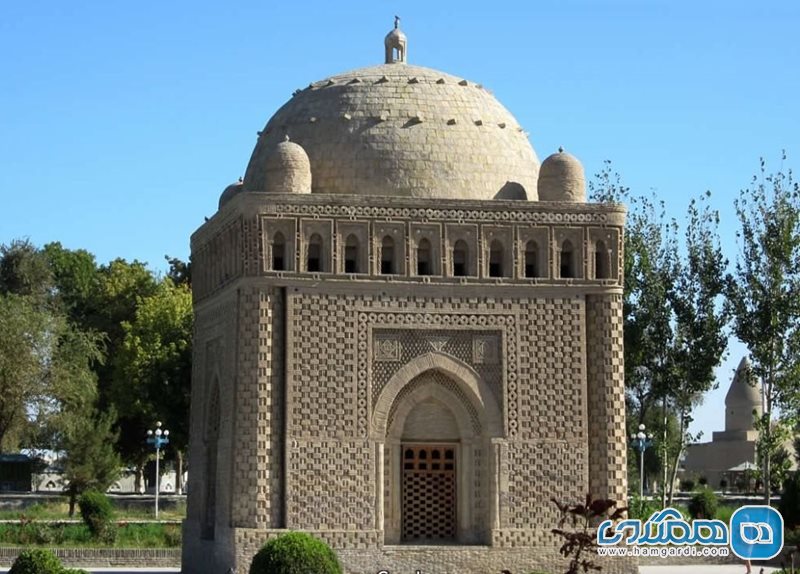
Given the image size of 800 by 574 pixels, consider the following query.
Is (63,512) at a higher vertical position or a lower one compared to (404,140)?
lower

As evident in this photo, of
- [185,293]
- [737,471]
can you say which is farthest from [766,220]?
[737,471]

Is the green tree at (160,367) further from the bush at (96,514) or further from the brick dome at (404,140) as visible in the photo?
the brick dome at (404,140)

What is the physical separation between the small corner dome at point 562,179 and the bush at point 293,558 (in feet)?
25.5

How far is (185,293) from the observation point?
156 feet

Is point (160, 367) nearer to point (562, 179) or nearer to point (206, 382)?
point (206, 382)

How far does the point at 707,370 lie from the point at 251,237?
17.0 meters

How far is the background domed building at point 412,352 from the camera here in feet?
74.1

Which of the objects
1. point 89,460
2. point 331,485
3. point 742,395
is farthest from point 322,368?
point 742,395

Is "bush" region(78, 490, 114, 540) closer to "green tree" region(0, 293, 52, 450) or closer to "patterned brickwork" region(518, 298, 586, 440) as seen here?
"patterned brickwork" region(518, 298, 586, 440)

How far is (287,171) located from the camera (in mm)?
23234

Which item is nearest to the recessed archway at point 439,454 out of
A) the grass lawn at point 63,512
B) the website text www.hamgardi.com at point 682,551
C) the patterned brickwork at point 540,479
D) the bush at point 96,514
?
the patterned brickwork at point 540,479

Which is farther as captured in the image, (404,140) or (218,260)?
(218,260)

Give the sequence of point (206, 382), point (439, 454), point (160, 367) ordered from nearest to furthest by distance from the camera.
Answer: point (439, 454) < point (206, 382) < point (160, 367)

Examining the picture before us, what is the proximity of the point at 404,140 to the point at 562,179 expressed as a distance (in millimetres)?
2787
